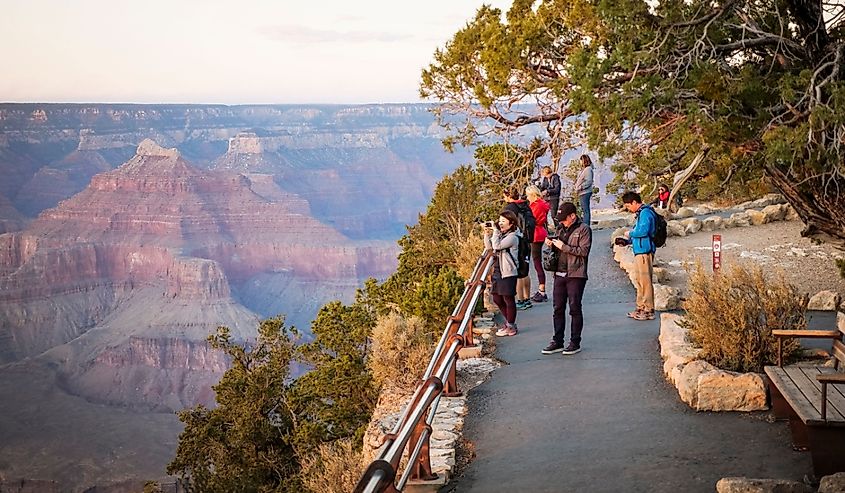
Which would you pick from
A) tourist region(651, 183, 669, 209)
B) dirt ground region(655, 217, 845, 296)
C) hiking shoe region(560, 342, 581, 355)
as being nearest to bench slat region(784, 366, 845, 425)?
hiking shoe region(560, 342, 581, 355)

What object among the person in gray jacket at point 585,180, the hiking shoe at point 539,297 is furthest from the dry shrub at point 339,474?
the person in gray jacket at point 585,180

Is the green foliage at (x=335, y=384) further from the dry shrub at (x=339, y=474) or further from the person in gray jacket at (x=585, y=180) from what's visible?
the dry shrub at (x=339, y=474)

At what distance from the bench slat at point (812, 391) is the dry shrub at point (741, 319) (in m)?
1.14

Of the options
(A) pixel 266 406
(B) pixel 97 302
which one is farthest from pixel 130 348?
(A) pixel 266 406

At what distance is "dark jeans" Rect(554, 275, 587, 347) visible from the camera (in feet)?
35.6

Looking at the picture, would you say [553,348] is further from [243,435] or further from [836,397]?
[243,435]

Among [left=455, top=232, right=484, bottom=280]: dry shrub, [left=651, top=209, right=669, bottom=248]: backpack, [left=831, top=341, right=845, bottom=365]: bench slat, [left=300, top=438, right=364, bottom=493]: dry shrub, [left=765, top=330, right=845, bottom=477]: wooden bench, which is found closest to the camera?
[left=765, top=330, right=845, bottom=477]: wooden bench

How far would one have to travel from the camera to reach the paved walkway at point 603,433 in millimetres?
7344

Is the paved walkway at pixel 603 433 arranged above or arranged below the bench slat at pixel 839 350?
below

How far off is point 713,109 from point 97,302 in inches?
4356

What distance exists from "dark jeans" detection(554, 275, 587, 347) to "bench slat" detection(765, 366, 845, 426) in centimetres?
312

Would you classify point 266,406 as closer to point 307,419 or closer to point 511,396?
point 307,419

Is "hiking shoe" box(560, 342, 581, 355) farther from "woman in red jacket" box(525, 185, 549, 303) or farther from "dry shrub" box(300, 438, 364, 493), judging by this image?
"dry shrub" box(300, 438, 364, 493)

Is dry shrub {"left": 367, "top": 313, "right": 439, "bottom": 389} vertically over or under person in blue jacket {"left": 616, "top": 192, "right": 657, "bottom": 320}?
under
